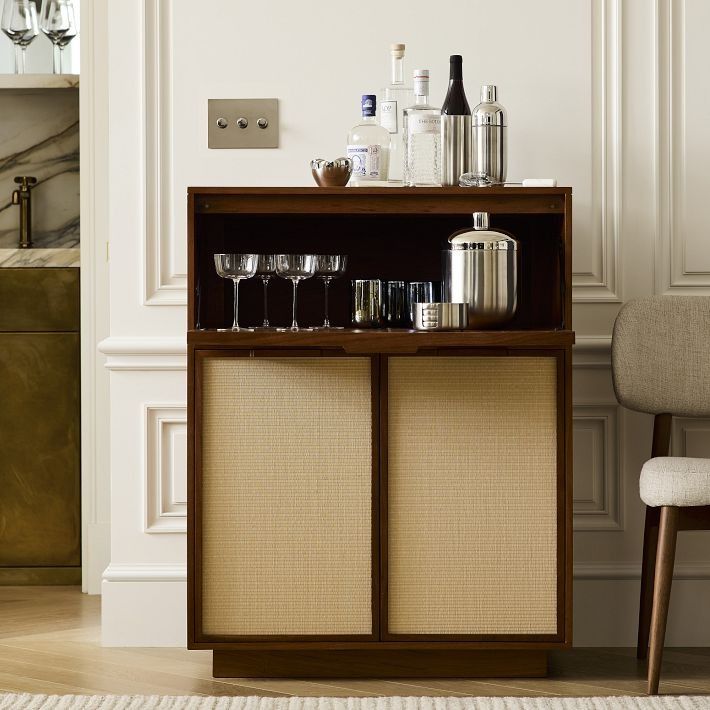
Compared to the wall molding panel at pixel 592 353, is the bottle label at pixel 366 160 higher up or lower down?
higher up

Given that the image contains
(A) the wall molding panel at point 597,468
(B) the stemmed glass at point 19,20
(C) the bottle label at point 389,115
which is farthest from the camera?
(B) the stemmed glass at point 19,20

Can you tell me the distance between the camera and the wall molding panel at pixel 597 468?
2387 mm

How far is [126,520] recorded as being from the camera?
2.39 m

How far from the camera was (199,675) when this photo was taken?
2127 millimetres

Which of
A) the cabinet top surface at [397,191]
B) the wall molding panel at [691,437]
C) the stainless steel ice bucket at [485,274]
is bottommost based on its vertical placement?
the wall molding panel at [691,437]

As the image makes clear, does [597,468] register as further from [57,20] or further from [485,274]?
[57,20]

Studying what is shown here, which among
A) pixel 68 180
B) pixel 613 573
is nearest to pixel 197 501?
pixel 613 573

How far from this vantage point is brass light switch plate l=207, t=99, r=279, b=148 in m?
2.37

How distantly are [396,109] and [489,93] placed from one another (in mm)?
246

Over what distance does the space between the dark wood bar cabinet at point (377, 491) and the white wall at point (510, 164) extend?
0.38 metres

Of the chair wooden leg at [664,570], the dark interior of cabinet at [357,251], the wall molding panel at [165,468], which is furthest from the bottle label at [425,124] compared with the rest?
the chair wooden leg at [664,570]

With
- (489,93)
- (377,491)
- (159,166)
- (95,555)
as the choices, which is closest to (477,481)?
(377,491)

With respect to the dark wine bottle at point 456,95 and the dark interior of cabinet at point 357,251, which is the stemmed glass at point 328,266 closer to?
the dark interior of cabinet at point 357,251

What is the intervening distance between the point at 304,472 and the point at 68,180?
62.1 inches
